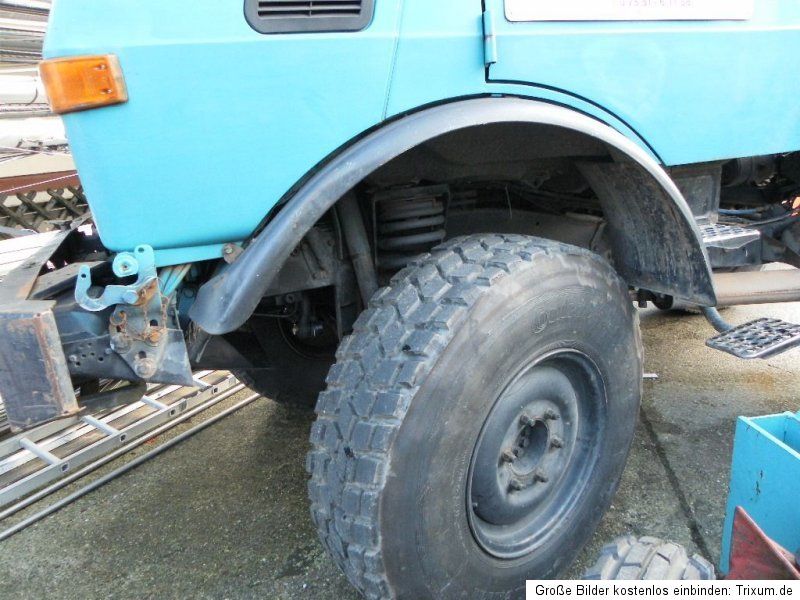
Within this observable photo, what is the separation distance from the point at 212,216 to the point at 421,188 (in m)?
0.73

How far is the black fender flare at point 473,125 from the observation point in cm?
146

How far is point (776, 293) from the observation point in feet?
8.83

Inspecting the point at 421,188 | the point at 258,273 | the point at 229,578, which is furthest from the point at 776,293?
the point at 229,578

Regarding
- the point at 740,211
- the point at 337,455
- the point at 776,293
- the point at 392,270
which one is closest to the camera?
the point at 337,455

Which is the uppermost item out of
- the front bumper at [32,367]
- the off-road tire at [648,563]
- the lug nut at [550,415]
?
the front bumper at [32,367]

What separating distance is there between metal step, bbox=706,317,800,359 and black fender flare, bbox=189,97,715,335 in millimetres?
286

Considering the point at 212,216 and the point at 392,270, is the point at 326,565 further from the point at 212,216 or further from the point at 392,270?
the point at 212,216

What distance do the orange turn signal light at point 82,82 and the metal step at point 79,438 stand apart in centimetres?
169

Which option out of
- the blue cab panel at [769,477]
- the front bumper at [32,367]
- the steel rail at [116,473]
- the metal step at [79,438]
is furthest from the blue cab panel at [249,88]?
the steel rail at [116,473]

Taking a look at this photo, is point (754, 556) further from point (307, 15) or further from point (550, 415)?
point (307, 15)

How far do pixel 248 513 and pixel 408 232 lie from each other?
1335mm

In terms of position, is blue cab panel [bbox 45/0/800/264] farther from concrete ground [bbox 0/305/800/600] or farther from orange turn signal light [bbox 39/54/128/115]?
concrete ground [bbox 0/305/800/600]

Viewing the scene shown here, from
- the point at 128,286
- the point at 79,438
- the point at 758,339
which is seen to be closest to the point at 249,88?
the point at 128,286

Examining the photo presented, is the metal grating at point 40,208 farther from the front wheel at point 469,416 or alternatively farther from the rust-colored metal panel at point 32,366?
the front wheel at point 469,416
